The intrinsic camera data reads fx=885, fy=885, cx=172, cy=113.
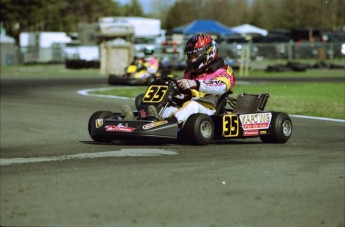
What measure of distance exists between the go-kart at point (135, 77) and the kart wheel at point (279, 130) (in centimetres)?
1490

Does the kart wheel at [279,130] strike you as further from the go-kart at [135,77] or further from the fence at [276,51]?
the fence at [276,51]

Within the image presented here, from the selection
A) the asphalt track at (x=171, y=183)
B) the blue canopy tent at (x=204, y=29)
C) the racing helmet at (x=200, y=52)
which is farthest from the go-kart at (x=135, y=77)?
the blue canopy tent at (x=204, y=29)

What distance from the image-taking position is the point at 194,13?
7969 centimetres

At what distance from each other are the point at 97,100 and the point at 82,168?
11.4 meters

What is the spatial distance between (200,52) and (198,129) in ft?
4.02

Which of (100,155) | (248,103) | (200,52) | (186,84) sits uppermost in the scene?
(200,52)

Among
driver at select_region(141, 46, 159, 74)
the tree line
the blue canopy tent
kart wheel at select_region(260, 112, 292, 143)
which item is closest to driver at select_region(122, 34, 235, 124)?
kart wheel at select_region(260, 112, 292, 143)

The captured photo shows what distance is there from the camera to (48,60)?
4775 cm

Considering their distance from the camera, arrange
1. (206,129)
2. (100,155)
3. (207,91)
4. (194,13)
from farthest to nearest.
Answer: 1. (194,13)
2. (207,91)
3. (206,129)
4. (100,155)

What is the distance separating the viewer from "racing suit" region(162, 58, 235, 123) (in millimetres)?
9570

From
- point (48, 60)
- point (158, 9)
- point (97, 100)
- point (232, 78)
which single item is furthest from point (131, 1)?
point (232, 78)

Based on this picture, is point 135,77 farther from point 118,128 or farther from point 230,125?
point 118,128

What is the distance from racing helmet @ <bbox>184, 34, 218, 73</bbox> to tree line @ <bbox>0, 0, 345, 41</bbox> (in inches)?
1870

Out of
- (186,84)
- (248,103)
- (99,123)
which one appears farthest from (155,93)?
(248,103)
